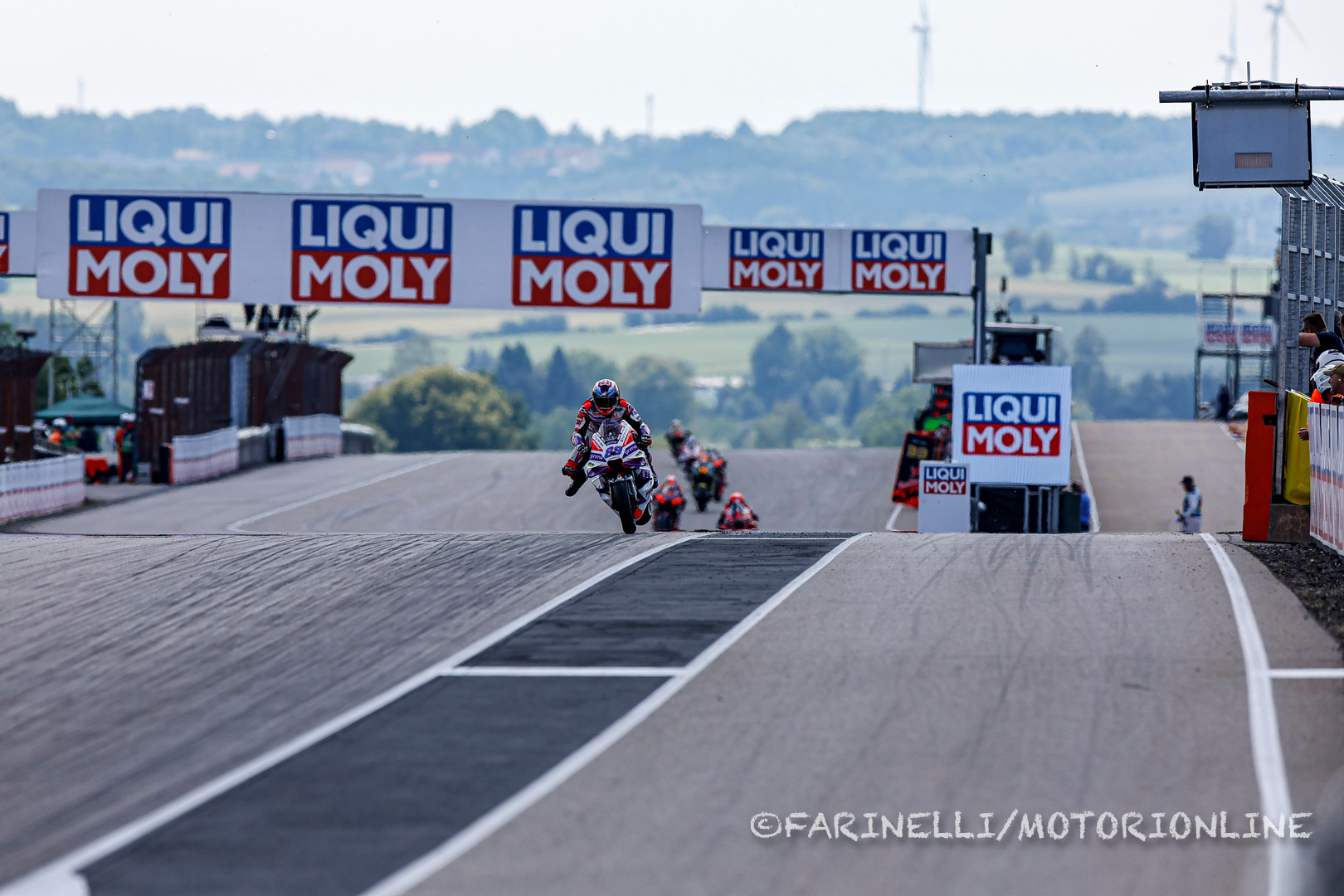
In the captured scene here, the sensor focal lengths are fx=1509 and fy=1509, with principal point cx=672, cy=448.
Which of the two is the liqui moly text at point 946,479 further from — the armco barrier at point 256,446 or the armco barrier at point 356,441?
the armco barrier at point 356,441

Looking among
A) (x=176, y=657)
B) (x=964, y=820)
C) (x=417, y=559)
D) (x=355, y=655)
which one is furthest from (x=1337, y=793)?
(x=417, y=559)

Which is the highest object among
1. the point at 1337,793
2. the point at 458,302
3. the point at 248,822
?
the point at 458,302

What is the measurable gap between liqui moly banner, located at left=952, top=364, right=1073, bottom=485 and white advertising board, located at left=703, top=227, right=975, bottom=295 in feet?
42.3

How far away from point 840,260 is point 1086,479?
37.6ft

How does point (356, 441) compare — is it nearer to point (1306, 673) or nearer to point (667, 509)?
point (667, 509)

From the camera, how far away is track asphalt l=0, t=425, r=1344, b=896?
667cm

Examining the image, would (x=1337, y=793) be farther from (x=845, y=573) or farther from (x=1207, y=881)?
(x=845, y=573)

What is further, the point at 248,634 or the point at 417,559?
the point at 417,559

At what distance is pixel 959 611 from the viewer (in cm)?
1117

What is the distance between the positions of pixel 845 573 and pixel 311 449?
38356mm

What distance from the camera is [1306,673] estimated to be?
9445 mm

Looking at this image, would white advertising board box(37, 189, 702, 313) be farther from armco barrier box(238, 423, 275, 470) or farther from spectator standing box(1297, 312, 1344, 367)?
spectator standing box(1297, 312, 1344, 367)

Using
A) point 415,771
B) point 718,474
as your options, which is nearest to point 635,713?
point 415,771

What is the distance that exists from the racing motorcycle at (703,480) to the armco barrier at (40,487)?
13.5m
